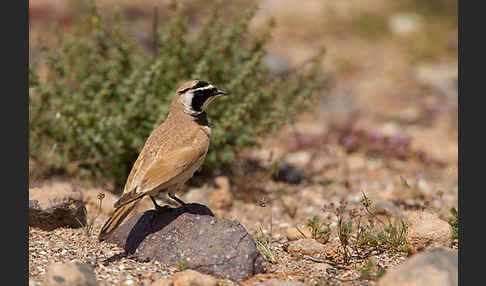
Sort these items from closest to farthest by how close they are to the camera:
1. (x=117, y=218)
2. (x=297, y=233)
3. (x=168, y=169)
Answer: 1. (x=117, y=218)
2. (x=168, y=169)
3. (x=297, y=233)

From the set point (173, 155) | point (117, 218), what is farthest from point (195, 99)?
point (117, 218)

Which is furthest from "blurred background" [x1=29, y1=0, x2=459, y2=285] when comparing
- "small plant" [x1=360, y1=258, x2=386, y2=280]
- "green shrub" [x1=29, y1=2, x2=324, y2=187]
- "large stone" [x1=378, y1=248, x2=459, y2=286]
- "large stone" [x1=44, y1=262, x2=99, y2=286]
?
"large stone" [x1=378, y1=248, x2=459, y2=286]

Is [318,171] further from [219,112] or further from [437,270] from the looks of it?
[437,270]

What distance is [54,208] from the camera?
5.08 m

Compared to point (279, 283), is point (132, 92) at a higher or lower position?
higher

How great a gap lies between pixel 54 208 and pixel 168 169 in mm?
1338

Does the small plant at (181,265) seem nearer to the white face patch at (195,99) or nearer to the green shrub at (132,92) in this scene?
the white face patch at (195,99)

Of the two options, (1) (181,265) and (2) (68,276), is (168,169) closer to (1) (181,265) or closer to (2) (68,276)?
(1) (181,265)

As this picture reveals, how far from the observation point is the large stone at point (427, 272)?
139 inches

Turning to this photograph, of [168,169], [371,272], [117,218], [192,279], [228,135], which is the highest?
[168,169]

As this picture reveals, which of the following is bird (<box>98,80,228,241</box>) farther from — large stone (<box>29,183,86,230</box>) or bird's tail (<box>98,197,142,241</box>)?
large stone (<box>29,183,86,230</box>)

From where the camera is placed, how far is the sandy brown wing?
421cm

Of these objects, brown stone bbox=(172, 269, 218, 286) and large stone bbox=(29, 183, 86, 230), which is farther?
large stone bbox=(29, 183, 86, 230)

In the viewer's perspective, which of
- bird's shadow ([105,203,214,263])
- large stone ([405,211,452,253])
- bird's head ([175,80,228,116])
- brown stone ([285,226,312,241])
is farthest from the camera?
brown stone ([285,226,312,241])
